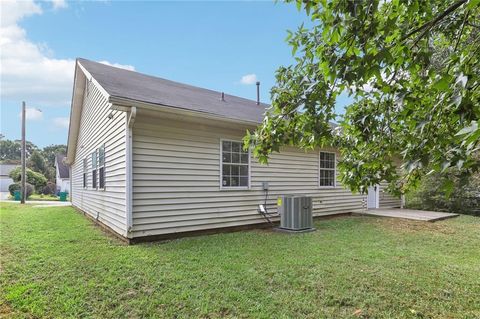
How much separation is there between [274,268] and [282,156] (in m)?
4.67

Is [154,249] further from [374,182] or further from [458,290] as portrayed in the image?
[458,290]

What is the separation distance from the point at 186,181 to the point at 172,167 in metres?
0.46

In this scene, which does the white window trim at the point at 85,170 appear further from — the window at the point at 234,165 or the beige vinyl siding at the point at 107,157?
the window at the point at 234,165

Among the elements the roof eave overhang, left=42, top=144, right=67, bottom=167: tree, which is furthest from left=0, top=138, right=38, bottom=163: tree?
the roof eave overhang

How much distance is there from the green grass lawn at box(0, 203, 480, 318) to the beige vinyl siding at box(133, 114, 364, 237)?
0.58 m

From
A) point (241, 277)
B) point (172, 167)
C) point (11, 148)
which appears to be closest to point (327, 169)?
point (172, 167)

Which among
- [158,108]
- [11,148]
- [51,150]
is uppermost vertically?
[11,148]

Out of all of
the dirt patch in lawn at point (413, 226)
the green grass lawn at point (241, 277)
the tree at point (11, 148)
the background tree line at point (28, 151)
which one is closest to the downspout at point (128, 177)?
the green grass lawn at point (241, 277)

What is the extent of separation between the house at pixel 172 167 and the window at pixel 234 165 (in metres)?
0.02

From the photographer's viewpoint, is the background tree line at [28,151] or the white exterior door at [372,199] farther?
the background tree line at [28,151]

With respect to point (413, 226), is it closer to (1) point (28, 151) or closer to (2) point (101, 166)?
(2) point (101, 166)

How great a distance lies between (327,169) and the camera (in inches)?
401

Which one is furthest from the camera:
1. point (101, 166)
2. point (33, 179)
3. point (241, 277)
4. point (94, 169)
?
point (33, 179)

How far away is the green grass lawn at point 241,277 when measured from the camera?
3.12m
